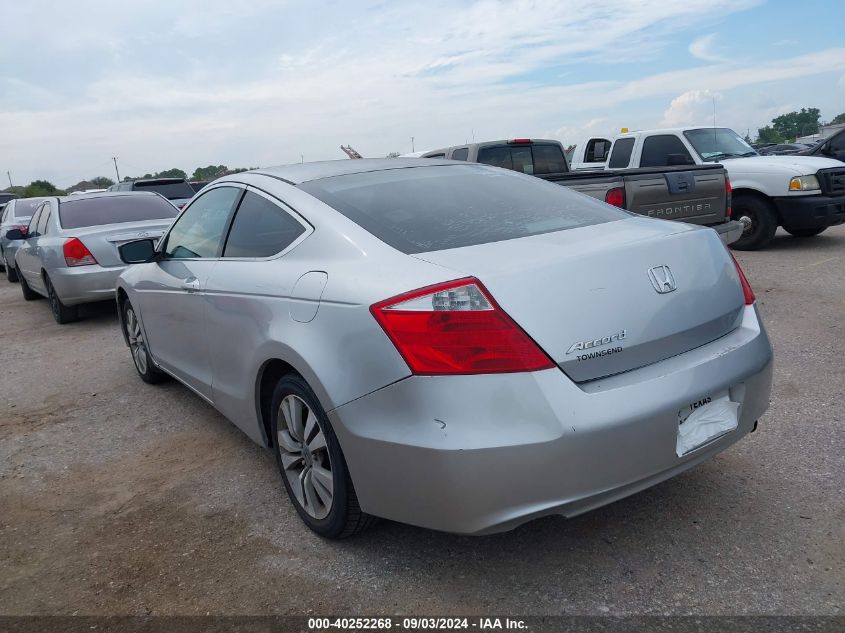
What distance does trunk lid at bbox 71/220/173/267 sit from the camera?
7777 millimetres

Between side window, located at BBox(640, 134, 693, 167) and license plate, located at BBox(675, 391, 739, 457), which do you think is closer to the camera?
license plate, located at BBox(675, 391, 739, 457)

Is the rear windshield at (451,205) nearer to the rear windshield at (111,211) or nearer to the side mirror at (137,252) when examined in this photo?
the side mirror at (137,252)

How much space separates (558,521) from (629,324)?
0.99m

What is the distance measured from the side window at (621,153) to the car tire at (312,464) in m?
8.82

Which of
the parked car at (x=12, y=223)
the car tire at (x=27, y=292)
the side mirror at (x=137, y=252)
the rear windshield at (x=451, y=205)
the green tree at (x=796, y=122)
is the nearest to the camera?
the rear windshield at (x=451, y=205)

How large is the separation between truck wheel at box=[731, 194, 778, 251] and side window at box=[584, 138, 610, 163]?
339 cm

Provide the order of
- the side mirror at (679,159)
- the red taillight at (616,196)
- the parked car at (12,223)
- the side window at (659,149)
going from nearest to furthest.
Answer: the red taillight at (616,196) < the side mirror at (679,159) < the side window at (659,149) < the parked car at (12,223)

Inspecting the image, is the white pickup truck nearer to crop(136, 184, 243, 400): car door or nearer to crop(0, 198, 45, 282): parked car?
crop(136, 184, 243, 400): car door

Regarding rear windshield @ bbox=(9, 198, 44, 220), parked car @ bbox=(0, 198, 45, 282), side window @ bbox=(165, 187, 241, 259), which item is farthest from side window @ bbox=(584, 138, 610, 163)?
rear windshield @ bbox=(9, 198, 44, 220)

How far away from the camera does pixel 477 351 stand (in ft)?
7.50

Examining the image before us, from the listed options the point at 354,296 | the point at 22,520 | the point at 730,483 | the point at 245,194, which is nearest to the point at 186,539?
the point at 22,520

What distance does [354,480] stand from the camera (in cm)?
261

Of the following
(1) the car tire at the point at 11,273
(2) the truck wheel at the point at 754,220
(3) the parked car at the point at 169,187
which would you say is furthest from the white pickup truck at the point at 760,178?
(1) the car tire at the point at 11,273

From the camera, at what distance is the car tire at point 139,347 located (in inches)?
204
